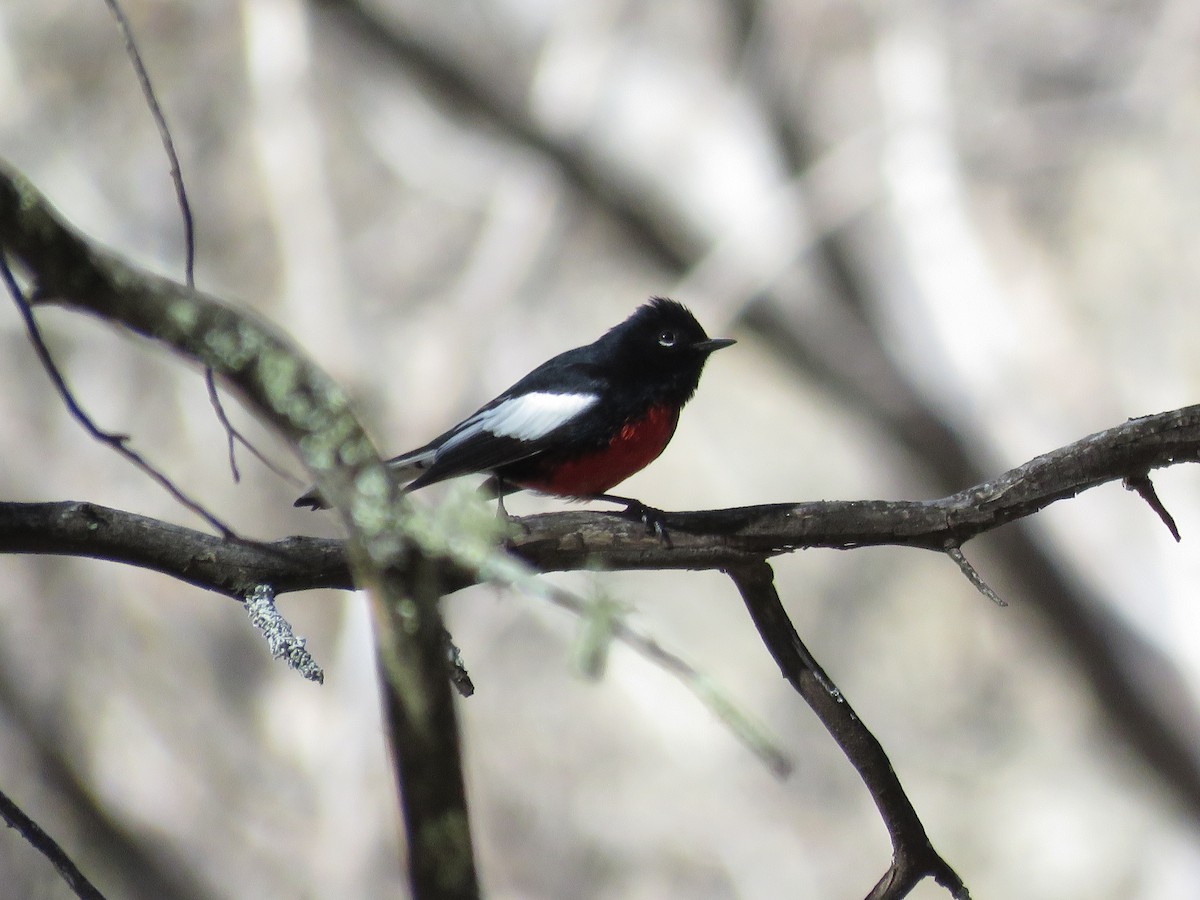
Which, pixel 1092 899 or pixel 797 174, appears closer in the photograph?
pixel 1092 899

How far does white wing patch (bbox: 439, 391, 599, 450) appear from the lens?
3.17 meters

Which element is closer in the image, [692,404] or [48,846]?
[48,846]

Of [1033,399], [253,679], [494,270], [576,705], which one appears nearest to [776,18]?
[494,270]

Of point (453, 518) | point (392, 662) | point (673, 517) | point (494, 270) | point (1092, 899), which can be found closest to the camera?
point (392, 662)

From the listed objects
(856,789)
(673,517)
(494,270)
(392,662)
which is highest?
(494,270)

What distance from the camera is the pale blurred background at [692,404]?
7773 mm

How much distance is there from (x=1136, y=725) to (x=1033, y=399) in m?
2.44

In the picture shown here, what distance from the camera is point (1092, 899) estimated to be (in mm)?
7613

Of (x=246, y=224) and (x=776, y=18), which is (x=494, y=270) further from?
(x=776, y=18)

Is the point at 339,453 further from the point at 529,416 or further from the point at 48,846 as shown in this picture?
the point at 529,416

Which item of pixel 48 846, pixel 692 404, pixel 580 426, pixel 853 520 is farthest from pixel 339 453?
pixel 692 404

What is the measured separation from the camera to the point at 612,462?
3.22m

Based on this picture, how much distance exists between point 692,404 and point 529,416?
222 inches

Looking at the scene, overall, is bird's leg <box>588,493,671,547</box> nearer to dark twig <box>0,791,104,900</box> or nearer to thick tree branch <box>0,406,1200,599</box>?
thick tree branch <box>0,406,1200,599</box>
